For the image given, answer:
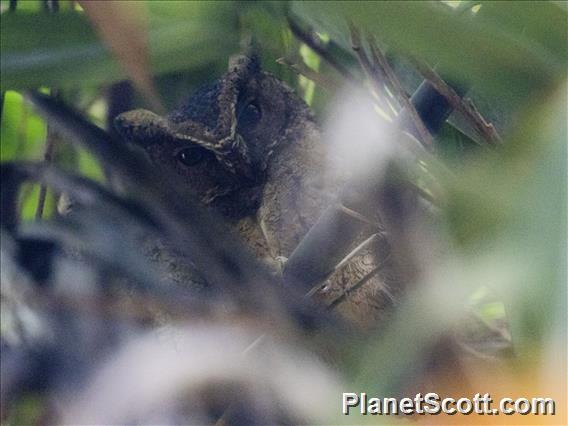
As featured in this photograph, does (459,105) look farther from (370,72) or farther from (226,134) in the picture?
(226,134)

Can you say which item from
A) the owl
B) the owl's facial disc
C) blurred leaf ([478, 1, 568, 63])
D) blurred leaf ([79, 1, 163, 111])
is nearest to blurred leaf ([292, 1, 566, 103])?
blurred leaf ([478, 1, 568, 63])

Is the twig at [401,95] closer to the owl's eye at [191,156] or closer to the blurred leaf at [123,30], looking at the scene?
the blurred leaf at [123,30]

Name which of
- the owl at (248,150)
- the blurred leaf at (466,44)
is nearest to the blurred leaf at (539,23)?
the blurred leaf at (466,44)

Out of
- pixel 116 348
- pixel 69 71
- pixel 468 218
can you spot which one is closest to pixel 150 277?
pixel 116 348

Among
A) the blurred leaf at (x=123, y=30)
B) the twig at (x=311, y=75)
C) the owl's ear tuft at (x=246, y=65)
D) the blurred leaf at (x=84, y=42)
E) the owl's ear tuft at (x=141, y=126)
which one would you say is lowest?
Answer: the owl's ear tuft at (x=141, y=126)

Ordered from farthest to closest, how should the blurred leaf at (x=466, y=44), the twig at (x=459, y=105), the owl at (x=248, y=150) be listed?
the owl at (x=248, y=150), the twig at (x=459, y=105), the blurred leaf at (x=466, y=44)

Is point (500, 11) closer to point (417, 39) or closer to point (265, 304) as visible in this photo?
point (417, 39)

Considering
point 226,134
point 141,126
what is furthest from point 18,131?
point 226,134

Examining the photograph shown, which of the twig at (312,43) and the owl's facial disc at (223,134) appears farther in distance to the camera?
the owl's facial disc at (223,134)
